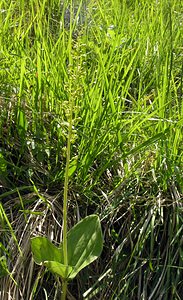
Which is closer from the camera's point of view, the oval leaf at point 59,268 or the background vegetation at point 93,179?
the oval leaf at point 59,268

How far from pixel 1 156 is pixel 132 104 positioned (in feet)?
1.69

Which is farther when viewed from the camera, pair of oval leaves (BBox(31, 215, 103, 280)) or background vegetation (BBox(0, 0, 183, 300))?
background vegetation (BBox(0, 0, 183, 300))

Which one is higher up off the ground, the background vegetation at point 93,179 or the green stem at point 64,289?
the background vegetation at point 93,179

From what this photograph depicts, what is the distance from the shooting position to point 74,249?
1.40 m

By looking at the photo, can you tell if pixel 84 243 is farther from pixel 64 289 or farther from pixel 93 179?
pixel 93 179

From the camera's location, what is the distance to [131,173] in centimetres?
155

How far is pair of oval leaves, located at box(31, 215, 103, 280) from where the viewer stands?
1.34 meters

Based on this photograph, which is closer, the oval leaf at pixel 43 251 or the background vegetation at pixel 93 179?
the oval leaf at pixel 43 251

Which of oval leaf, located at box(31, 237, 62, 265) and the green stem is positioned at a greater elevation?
oval leaf, located at box(31, 237, 62, 265)

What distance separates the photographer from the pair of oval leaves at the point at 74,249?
52.8 inches

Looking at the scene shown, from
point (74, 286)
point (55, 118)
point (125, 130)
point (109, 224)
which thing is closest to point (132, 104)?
point (125, 130)

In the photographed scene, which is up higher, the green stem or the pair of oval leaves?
the pair of oval leaves

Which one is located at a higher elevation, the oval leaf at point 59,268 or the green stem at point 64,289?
the oval leaf at point 59,268

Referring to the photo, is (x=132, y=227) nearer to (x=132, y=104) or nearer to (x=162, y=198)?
(x=162, y=198)
